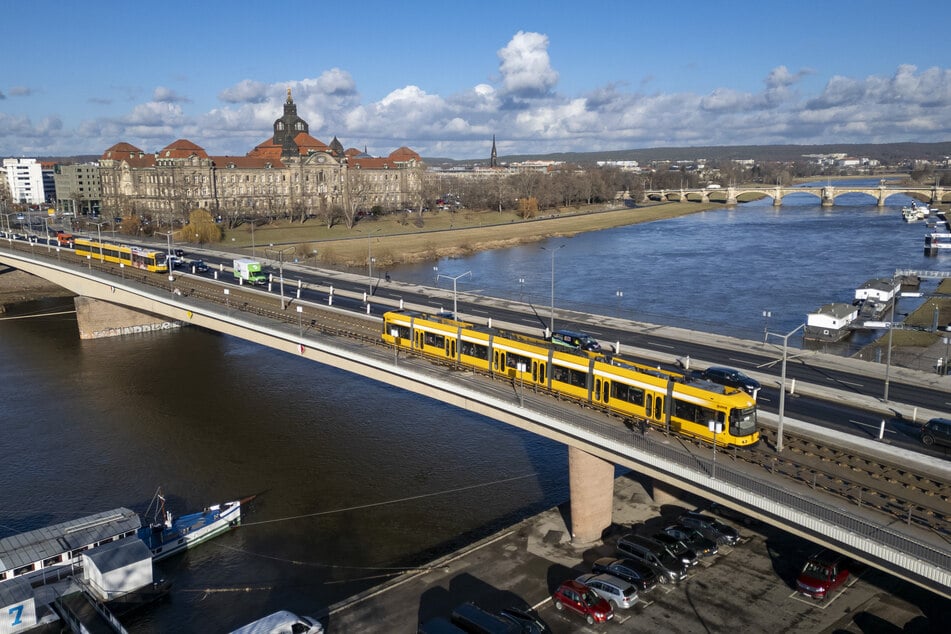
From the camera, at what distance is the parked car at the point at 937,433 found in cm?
2809

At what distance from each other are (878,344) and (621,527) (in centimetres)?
3200

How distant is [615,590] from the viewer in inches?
1013

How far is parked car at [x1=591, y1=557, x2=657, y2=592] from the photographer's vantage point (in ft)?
→ 87.7

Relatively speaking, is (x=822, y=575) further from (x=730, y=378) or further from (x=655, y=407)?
(x=730, y=378)

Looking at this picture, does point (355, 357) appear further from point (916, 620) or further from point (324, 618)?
point (916, 620)

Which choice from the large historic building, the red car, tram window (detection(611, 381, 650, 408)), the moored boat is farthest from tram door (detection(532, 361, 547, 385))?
the large historic building

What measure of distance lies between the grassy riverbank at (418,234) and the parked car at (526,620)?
6916cm

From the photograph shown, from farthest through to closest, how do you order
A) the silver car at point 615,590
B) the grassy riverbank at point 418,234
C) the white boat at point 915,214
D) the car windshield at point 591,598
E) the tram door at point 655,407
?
the white boat at point 915,214, the grassy riverbank at point 418,234, the tram door at point 655,407, the silver car at point 615,590, the car windshield at point 591,598

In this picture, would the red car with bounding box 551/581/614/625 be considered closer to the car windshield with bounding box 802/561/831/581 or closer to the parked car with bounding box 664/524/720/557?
the parked car with bounding box 664/524/720/557

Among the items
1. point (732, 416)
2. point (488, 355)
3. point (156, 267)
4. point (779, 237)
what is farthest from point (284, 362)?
point (779, 237)

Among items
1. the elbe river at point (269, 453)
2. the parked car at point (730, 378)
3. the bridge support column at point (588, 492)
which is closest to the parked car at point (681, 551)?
the bridge support column at point (588, 492)

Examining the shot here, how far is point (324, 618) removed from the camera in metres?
26.3

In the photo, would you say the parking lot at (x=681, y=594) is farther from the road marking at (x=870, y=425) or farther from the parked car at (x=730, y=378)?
the parked car at (x=730, y=378)

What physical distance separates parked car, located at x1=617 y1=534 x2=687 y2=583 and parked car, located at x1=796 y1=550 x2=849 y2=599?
4.02 m
